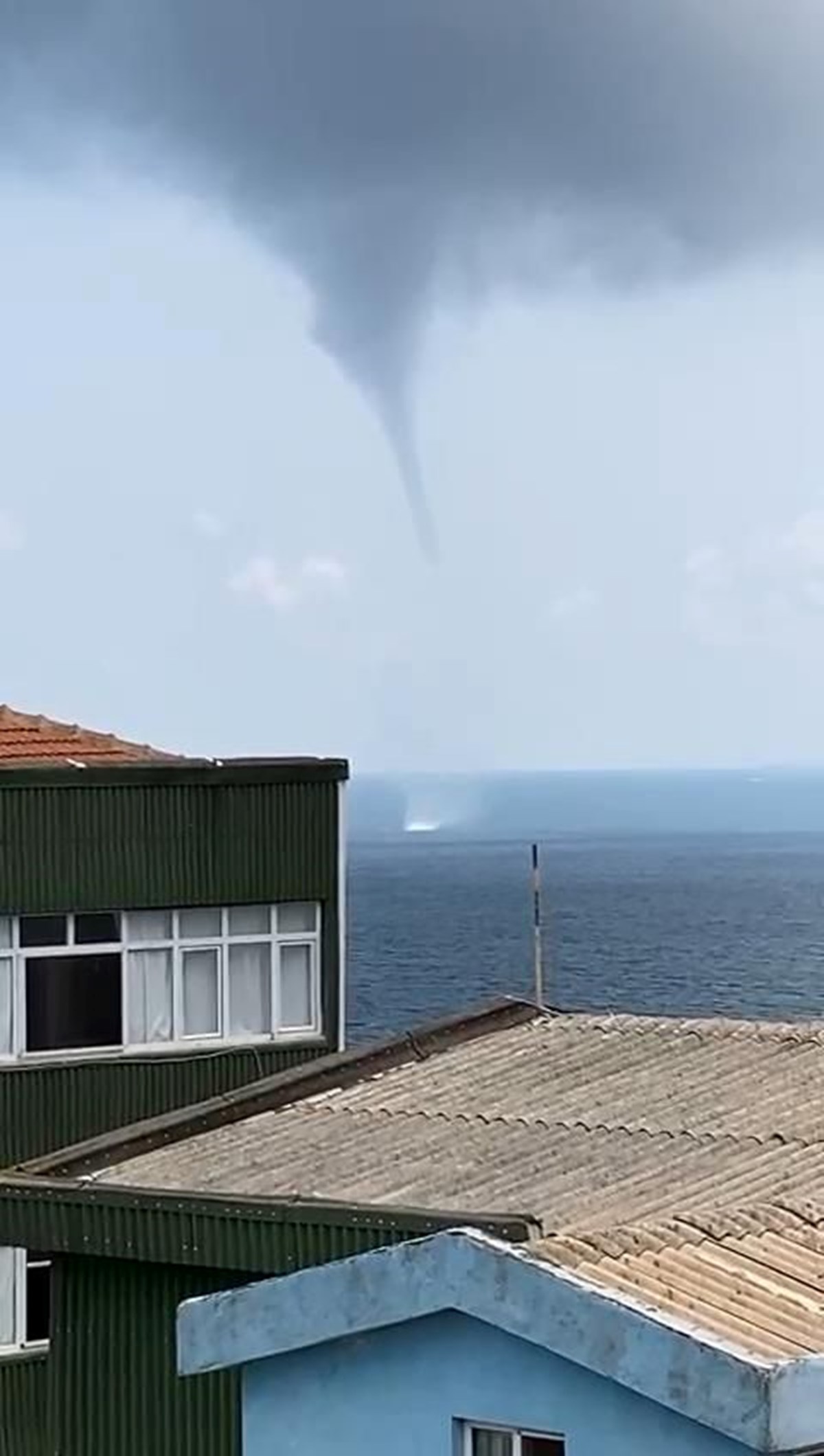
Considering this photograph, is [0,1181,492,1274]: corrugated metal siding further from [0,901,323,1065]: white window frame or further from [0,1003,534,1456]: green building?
[0,901,323,1065]: white window frame

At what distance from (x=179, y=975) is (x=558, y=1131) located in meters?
8.01

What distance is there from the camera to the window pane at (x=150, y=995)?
2309cm

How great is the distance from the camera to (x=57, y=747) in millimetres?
24422

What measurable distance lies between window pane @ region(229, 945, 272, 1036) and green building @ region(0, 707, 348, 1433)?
0.01 meters

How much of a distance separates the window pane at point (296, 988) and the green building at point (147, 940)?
0.05 ft

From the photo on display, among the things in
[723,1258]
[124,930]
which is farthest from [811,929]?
[723,1258]

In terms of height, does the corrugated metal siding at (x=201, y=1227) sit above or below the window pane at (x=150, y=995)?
below

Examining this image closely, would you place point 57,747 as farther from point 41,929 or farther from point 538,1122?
point 538,1122

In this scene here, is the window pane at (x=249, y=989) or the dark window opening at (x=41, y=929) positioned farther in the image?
the window pane at (x=249, y=989)

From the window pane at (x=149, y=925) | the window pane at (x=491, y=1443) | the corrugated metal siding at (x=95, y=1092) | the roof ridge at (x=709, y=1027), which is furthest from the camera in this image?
the window pane at (x=149, y=925)

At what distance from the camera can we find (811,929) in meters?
133

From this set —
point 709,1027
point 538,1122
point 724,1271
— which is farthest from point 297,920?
point 724,1271

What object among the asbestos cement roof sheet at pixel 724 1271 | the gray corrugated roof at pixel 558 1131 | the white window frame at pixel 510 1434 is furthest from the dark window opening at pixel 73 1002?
the white window frame at pixel 510 1434

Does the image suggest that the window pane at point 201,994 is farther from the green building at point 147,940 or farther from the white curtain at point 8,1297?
the white curtain at point 8,1297
